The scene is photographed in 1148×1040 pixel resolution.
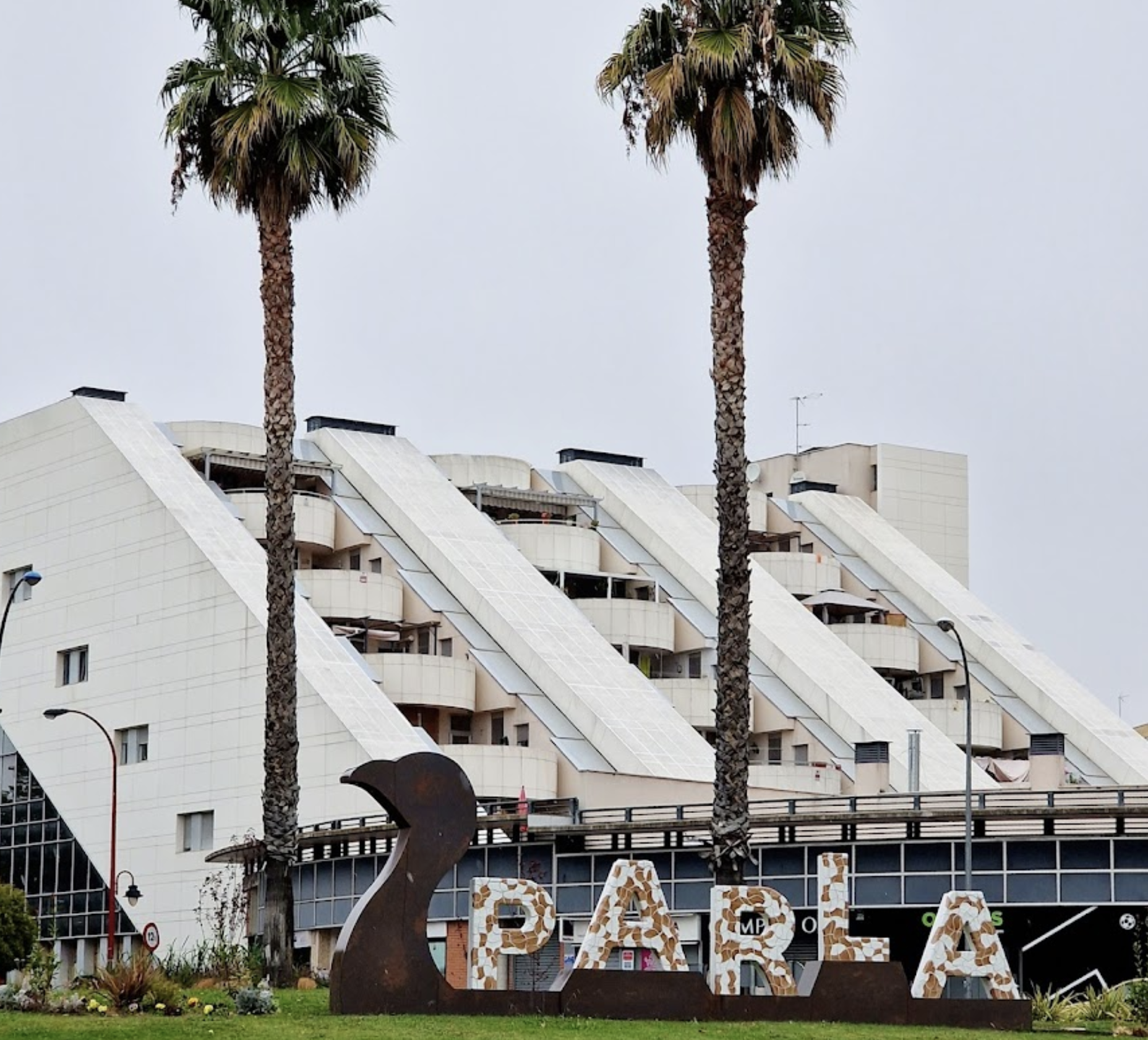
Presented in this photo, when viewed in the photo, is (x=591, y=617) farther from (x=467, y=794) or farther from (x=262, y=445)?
(x=467, y=794)

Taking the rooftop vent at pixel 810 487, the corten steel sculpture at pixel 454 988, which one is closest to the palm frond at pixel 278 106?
the corten steel sculpture at pixel 454 988

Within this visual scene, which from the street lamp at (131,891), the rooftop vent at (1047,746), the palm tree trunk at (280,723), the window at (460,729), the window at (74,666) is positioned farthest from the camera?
the window at (460,729)

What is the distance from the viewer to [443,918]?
54406 mm

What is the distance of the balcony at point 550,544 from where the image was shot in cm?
7856

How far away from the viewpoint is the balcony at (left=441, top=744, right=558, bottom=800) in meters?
63.4

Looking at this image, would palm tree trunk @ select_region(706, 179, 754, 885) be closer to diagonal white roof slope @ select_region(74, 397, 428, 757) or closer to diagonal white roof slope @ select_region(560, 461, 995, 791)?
diagonal white roof slope @ select_region(74, 397, 428, 757)

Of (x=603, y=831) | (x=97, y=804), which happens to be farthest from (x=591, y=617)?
(x=603, y=831)

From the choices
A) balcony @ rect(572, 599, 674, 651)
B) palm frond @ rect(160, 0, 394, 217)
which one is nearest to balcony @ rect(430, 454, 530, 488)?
balcony @ rect(572, 599, 674, 651)

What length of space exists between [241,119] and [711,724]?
37.2m

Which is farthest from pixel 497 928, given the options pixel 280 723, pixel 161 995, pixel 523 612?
pixel 523 612

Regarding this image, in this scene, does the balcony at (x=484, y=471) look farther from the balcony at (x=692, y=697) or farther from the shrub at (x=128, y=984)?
the shrub at (x=128, y=984)

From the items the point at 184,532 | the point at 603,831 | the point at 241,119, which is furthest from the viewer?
the point at 184,532

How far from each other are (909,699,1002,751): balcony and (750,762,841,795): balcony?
33.0ft

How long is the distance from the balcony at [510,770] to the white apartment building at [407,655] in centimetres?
8
